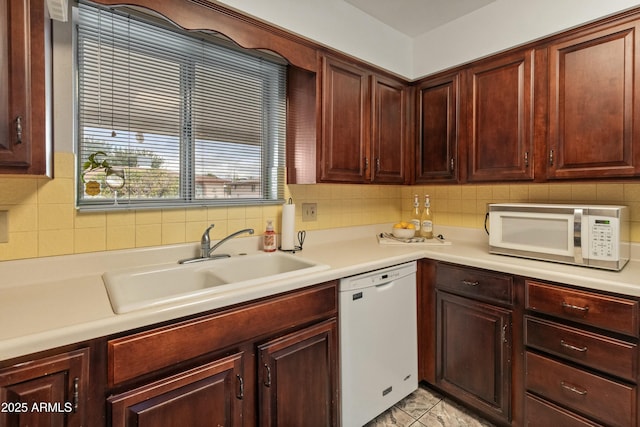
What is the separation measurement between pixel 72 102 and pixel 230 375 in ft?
4.27

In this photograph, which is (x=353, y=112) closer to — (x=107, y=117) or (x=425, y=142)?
(x=425, y=142)

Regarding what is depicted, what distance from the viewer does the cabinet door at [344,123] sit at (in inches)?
72.7

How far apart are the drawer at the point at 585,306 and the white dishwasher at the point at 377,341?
24.5 inches

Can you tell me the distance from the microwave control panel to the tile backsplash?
0.49 m

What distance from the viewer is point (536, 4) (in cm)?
172

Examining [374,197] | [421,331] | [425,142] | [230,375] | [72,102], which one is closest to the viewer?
[230,375]

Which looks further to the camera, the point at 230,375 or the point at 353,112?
the point at 353,112

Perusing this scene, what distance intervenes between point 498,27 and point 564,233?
126 centimetres

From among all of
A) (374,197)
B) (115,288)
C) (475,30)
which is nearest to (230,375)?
(115,288)

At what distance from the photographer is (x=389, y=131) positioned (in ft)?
7.20

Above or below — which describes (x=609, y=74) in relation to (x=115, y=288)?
above

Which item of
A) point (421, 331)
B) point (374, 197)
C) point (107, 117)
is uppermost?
point (107, 117)

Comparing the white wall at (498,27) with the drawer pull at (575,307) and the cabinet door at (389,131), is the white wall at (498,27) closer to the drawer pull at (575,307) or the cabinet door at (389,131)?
the cabinet door at (389,131)

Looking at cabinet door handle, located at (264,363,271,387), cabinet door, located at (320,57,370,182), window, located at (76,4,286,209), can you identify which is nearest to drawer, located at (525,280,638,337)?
cabinet door, located at (320,57,370,182)
